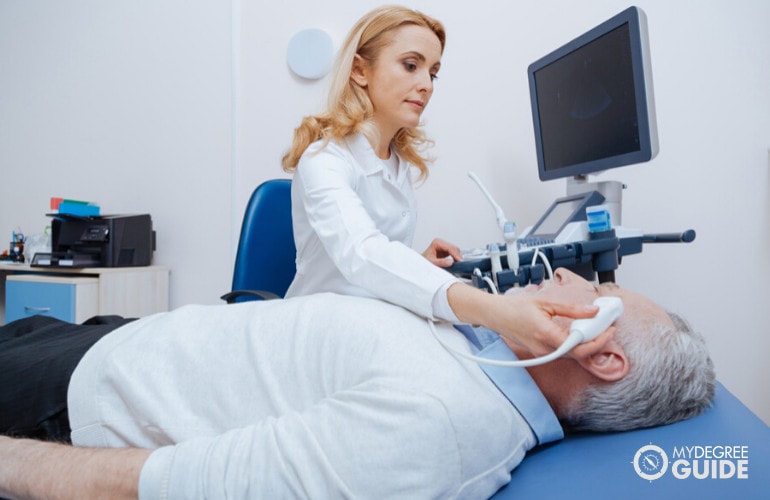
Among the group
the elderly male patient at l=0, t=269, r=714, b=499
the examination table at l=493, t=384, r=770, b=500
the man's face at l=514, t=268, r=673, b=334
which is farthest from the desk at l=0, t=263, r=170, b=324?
the examination table at l=493, t=384, r=770, b=500

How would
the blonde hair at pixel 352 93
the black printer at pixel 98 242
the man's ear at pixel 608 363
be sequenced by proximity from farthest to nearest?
the black printer at pixel 98 242
the blonde hair at pixel 352 93
the man's ear at pixel 608 363

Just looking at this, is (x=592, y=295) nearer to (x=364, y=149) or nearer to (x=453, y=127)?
(x=364, y=149)

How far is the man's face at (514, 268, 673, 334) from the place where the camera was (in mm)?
818

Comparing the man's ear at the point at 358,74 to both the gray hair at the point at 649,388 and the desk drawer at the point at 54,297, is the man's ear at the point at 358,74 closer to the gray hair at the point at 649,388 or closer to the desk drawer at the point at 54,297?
the gray hair at the point at 649,388

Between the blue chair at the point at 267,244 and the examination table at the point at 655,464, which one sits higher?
the blue chair at the point at 267,244

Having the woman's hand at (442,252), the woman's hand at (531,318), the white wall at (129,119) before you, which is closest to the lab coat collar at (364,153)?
the woman's hand at (442,252)

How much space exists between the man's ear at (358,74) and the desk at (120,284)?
4.70 ft

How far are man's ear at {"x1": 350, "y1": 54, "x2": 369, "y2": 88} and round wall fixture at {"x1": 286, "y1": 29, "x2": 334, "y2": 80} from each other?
2.27 ft

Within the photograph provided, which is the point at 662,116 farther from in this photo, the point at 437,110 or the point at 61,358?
the point at 61,358

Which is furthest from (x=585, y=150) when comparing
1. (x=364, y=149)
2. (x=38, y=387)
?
(x=38, y=387)

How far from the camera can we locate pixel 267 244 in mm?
1651

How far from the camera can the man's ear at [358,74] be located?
1.46m

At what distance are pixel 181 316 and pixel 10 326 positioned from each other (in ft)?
1.97

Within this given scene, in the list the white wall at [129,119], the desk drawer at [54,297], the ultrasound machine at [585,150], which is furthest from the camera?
the white wall at [129,119]
